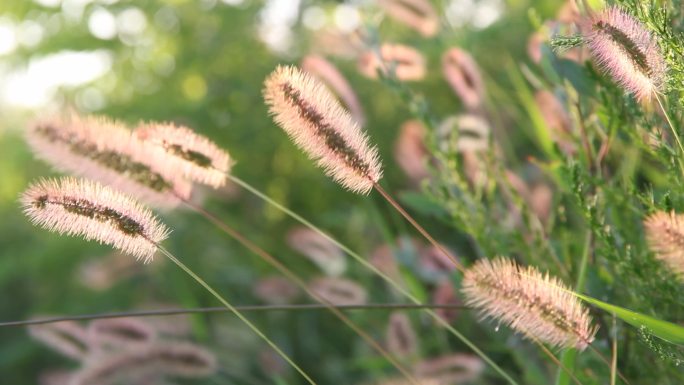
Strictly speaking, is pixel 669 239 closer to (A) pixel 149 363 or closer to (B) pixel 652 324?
(B) pixel 652 324

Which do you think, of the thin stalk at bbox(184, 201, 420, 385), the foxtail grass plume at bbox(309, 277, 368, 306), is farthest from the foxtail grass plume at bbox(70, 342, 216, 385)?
the thin stalk at bbox(184, 201, 420, 385)

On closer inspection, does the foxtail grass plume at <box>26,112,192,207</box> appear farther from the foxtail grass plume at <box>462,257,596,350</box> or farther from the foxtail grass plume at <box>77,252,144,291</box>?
the foxtail grass plume at <box>77,252,144,291</box>

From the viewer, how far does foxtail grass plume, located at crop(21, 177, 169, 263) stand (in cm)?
73

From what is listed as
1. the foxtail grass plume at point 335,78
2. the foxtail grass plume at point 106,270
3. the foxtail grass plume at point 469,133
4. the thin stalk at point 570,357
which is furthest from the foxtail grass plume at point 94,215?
the foxtail grass plume at point 106,270

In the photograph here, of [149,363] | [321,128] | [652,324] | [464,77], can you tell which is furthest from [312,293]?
[464,77]

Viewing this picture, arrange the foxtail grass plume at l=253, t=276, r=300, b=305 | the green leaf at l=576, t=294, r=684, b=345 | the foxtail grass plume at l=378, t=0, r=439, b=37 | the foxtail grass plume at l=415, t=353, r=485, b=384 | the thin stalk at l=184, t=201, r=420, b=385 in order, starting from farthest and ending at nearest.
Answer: the foxtail grass plume at l=253, t=276, r=300, b=305 → the foxtail grass plume at l=378, t=0, r=439, b=37 → the foxtail grass plume at l=415, t=353, r=485, b=384 → the thin stalk at l=184, t=201, r=420, b=385 → the green leaf at l=576, t=294, r=684, b=345

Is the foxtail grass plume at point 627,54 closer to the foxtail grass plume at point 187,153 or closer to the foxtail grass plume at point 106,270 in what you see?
the foxtail grass plume at point 187,153

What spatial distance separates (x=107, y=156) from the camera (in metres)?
0.88

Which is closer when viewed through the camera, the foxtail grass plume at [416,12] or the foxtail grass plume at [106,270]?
the foxtail grass plume at [416,12]

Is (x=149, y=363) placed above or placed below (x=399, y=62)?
below

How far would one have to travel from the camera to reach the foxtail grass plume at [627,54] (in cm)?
67

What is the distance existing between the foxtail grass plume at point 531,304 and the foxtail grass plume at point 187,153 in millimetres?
292

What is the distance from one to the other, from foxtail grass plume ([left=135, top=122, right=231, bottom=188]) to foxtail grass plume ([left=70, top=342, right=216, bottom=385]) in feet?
1.20

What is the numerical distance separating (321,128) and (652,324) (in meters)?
0.32
